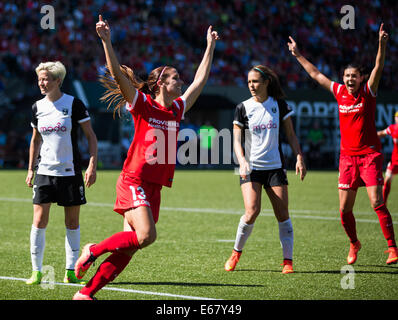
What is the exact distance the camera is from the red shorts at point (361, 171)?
7.74 m

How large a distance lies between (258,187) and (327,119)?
2128 centimetres

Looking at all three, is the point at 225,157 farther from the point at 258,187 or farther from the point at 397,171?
the point at 258,187

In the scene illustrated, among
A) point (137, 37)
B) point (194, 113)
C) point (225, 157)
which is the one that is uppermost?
point (137, 37)

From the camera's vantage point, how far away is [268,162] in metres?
7.33

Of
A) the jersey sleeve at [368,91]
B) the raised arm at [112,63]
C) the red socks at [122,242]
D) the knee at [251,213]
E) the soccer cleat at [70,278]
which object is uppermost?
the raised arm at [112,63]

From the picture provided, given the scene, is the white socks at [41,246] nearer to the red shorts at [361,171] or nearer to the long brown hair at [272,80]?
the long brown hair at [272,80]

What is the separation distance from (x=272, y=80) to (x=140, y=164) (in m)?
2.52

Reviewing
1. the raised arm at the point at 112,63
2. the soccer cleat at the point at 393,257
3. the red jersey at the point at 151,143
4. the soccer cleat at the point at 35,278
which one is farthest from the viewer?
the soccer cleat at the point at 393,257

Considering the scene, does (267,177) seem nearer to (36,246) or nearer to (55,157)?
(55,157)

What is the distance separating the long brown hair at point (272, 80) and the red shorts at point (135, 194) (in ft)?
7.80

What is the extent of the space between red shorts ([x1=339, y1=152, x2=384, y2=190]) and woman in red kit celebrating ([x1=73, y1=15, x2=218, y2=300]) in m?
2.82

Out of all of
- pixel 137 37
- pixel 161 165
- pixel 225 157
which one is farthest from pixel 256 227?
pixel 137 37

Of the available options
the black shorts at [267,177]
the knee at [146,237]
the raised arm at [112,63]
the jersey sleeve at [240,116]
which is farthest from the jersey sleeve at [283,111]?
the knee at [146,237]
